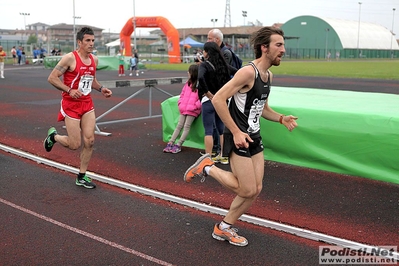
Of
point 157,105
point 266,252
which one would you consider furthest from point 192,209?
point 157,105

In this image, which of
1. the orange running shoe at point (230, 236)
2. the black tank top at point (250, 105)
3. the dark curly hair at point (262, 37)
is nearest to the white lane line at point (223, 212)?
the orange running shoe at point (230, 236)

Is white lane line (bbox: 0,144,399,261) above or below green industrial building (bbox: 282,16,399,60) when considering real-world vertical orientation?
below

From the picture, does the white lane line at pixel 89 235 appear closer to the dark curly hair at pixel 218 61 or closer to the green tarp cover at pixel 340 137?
the dark curly hair at pixel 218 61

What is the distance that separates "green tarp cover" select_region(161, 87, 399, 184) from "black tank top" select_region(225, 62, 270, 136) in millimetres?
2790

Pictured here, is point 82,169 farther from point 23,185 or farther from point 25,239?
point 25,239

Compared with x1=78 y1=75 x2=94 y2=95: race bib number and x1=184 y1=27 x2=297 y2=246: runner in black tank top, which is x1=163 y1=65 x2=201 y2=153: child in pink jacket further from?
x1=184 y1=27 x2=297 y2=246: runner in black tank top

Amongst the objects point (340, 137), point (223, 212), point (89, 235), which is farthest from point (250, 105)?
point (340, 137)

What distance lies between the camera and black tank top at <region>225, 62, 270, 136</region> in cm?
421

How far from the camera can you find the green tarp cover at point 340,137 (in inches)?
253

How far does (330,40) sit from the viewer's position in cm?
8619

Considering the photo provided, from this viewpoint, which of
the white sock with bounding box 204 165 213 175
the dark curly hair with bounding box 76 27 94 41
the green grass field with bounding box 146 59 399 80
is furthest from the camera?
the green grass field with bounding box 146 59 399 80

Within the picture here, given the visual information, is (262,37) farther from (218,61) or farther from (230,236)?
(218,61)

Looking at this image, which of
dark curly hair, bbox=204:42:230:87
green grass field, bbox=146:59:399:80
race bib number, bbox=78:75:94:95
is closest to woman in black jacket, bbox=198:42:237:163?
dark curly hair, bbox=204:42:230:87

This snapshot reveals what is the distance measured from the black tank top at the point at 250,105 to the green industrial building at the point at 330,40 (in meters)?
77.5
